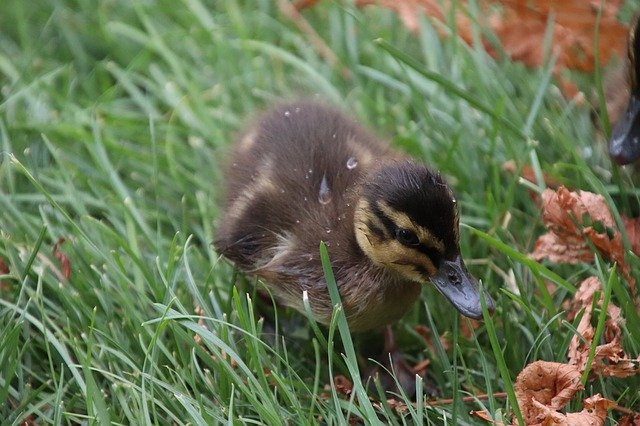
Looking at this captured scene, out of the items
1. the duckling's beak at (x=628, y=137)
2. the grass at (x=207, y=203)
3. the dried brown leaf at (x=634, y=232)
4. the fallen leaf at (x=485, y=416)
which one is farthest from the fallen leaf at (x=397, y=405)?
the duckling's beak at (x=628, y=137)

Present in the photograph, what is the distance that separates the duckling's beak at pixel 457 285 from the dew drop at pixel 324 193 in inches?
14.7

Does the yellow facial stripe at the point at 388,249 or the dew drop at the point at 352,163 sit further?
the dew drop at the point at 352,163

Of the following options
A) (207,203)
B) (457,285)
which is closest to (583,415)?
(457,285)

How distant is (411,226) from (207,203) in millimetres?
1005

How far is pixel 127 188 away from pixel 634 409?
160 centimetres

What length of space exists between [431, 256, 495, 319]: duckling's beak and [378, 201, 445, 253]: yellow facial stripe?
0.19ft

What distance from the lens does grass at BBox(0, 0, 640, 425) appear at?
7.27ft

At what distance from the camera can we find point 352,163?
2.52 meters

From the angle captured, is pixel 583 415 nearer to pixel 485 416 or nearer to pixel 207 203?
pixel 485 416

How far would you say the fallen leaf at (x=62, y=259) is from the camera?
2611mm

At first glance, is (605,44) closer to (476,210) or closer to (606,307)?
(476,210)

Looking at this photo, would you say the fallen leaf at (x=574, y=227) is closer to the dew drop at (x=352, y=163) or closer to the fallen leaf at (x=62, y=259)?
the dew drop at (x=352, y=163)

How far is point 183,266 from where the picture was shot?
249cm

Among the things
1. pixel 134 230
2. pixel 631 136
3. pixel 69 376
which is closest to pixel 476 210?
pixel 631 136
